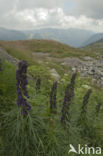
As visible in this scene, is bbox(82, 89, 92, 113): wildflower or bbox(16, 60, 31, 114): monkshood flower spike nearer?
bbox(16, 60, 31, 114): monkshood flower spike

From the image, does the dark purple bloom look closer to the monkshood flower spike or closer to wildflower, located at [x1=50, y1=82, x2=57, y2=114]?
wildflower, located at [x1=50, y1=82, x2=57, y2=114]

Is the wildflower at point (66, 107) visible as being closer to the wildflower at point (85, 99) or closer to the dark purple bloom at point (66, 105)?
the dark purple bloom at point (66, 105)

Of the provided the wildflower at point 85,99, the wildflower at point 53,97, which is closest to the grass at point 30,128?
the wildflower at point 53,97

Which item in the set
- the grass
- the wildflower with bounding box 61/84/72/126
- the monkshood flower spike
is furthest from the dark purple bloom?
the monkshood flower spike

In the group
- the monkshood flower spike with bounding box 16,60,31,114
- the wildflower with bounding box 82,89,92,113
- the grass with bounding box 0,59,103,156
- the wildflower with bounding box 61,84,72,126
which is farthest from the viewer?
the wildflower with bounding box 82,89,92,113

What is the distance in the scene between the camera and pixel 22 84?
217cm

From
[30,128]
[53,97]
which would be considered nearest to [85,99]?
[53,97]

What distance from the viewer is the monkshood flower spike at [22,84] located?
2.08 metres

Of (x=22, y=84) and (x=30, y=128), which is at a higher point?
(x=22, y=84)

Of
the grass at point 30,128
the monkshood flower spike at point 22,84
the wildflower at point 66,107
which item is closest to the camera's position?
the monkshood flower spike at point 22,84

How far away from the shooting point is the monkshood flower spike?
2.08m

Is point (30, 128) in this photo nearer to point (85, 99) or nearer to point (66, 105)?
point (66, 105)

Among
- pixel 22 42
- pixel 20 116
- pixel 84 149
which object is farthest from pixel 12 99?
pixel 22 42

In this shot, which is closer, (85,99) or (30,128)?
(30,128)
